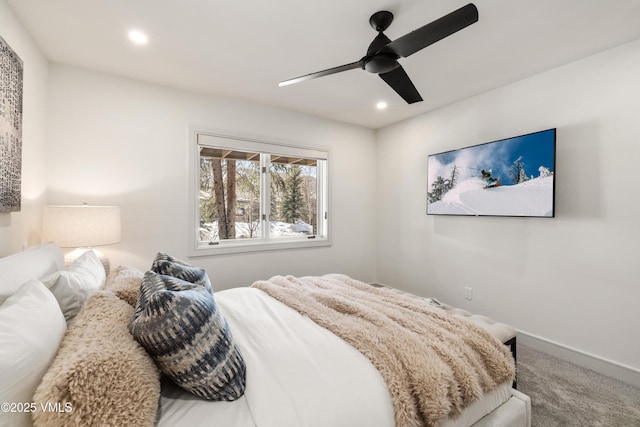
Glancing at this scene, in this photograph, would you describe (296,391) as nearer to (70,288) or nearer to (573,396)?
(70,288)

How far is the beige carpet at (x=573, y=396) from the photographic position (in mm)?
1700

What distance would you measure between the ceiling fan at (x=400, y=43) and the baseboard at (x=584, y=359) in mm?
2476

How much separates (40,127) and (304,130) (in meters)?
2.54

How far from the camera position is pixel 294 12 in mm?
1802

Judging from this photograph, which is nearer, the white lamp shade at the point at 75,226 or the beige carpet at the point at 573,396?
the beige carpet at the point at 573,396

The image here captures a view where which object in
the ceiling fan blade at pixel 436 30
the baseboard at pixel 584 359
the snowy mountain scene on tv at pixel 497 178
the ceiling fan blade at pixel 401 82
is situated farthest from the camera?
the snowy mountain scene on tv at pixel 497 178

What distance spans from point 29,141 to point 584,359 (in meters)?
4.65

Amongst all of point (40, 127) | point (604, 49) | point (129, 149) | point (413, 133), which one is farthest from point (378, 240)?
point (40, 127)

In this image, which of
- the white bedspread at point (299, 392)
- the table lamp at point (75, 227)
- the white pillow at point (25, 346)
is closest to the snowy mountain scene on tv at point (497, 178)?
the white bedspread at point (299, 392)

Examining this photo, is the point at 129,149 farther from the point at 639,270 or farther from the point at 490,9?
the point at 639,270

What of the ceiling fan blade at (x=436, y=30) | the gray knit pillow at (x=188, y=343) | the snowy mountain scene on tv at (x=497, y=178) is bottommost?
the gray knit pillow at (x=188, y=343)

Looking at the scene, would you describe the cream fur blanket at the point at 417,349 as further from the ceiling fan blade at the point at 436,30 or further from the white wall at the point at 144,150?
the white wall at the point at 144,150

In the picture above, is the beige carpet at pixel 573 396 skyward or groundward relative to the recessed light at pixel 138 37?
groundward

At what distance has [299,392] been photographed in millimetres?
1006
